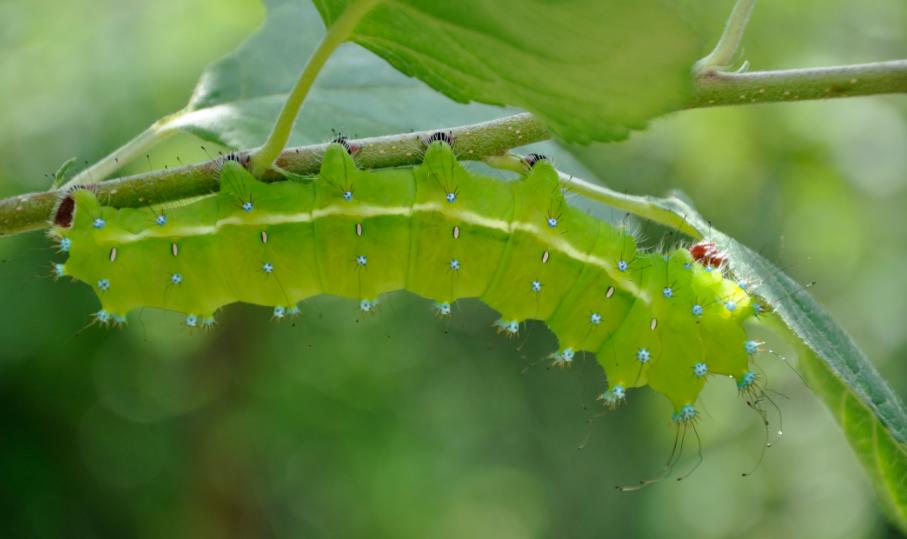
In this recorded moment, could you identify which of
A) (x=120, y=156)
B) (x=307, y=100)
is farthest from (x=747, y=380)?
(x=120, y=156)

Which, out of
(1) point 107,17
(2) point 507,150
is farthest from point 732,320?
(1) point 107,17

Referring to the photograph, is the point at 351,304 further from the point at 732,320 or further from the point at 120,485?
the point at 732,320

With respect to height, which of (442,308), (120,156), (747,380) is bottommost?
(747,380)

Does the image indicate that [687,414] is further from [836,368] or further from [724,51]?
[724,51]

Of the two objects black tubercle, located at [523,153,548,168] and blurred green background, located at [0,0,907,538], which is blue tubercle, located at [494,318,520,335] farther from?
blurred green background, located at [0,0,907,538]

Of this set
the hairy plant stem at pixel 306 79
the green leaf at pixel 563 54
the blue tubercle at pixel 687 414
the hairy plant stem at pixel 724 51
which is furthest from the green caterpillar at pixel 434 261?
the green leaf at pixel 563 54

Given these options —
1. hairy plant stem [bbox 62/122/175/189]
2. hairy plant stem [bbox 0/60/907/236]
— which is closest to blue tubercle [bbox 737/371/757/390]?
hairy plant stem [bbox 0/60/907/236]

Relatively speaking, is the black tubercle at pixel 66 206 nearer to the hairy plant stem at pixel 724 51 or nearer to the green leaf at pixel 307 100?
the green leaf at pixel 307 100
